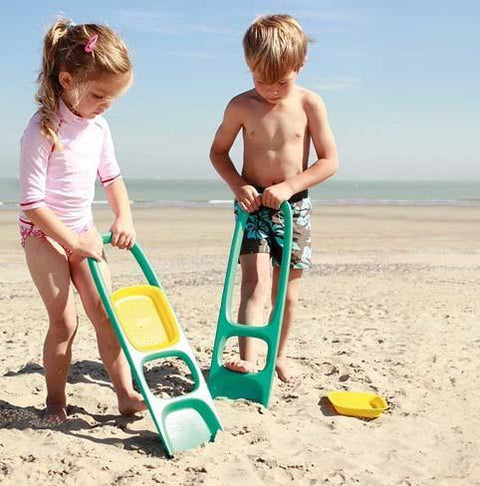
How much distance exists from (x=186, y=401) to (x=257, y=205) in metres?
1.14

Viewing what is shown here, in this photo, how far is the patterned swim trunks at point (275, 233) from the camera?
4043 mm

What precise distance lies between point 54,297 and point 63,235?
0.32m

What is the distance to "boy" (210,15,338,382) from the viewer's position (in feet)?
12.7

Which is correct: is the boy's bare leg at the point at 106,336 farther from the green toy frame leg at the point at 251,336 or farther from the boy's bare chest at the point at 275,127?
the boy's bare chest at the point at 275,127

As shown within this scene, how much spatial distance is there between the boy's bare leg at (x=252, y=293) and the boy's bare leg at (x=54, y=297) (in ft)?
3.26

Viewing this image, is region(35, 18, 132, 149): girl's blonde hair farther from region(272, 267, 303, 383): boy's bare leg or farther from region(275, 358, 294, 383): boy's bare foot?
region(275, 358, 294, 383): boy's bare foot

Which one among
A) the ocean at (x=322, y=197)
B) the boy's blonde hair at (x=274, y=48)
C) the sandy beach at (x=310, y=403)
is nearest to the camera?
the sandy beach at (x=310, y=403)

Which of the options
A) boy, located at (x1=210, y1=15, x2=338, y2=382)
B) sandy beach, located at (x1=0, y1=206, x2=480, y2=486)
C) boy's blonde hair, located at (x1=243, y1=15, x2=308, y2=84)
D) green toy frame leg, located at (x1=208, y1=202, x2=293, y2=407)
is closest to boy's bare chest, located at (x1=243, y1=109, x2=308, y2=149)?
boy, located at (x1=210, y1=15, x2=338, y2=382)

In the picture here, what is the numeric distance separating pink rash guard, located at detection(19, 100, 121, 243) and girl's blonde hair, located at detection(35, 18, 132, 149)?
49 millimetres

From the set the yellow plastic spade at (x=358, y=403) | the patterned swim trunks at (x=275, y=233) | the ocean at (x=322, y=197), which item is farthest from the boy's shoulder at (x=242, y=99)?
the ocean at (x=322, y=197)

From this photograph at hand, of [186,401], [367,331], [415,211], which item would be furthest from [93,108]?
[415,211]

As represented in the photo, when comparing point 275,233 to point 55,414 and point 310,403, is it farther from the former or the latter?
point 55,414

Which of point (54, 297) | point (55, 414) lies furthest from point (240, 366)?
point (54, 297)

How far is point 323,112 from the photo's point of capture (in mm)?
4031
